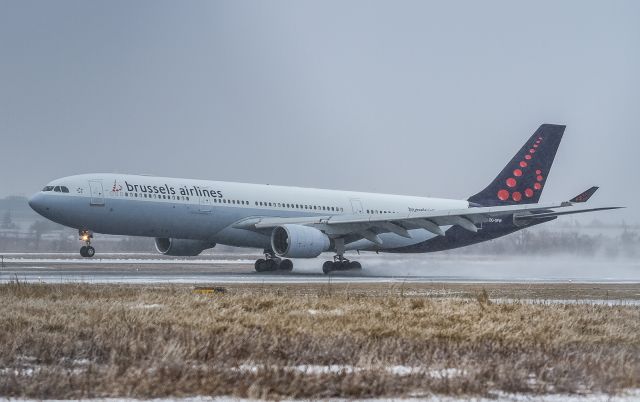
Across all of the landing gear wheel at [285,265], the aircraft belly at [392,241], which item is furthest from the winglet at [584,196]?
the landing gear wheel at [285,265]

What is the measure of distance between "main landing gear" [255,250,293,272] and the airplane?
0.05 metres

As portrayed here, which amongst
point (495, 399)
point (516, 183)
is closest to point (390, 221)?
point (516, 183)

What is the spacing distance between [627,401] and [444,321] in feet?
24.8

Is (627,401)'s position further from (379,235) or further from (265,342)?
(379,235)

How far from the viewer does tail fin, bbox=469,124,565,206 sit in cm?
5203

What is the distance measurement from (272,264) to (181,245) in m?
4.71

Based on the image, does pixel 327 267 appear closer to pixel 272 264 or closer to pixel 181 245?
pixel 272 264

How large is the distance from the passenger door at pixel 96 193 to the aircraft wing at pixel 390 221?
642 centimetres

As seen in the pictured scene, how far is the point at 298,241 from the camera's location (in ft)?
134

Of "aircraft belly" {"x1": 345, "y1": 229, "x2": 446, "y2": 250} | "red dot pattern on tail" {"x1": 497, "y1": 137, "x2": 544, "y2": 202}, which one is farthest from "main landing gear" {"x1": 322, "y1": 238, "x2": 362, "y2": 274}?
"red dot pattern on tail" {"x1": 497, "y1": 137, "x2": 544, "y2": 202}

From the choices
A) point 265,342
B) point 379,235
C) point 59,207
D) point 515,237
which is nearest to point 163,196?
point 59,207

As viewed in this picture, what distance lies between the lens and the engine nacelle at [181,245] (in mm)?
45188

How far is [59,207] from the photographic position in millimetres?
39344

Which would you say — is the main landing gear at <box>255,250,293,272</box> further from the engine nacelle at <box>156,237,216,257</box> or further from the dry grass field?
the dry grass field
